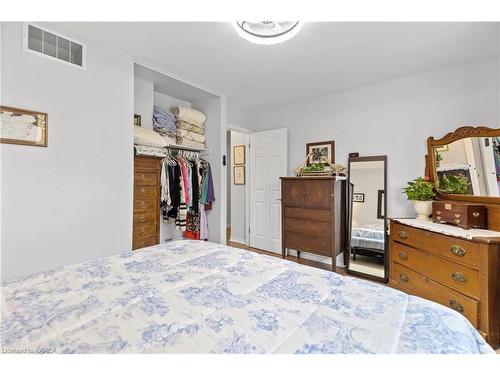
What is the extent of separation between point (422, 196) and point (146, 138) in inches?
115

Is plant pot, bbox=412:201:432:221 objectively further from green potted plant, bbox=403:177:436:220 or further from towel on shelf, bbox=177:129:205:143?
towel on shelf, bbox=177:129:205:143

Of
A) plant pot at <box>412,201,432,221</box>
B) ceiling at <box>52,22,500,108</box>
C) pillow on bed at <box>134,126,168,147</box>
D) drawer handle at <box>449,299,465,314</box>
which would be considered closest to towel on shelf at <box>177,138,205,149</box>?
pillow on bed at <box>134,126,168,147</box>

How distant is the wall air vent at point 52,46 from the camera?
182cm

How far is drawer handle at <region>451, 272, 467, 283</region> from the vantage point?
67.9 inches

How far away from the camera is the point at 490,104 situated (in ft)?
7.60

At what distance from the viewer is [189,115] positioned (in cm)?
333

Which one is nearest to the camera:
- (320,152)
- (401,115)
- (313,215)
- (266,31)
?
(266,31)

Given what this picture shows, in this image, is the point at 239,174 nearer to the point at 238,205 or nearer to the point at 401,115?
the point at 238,205

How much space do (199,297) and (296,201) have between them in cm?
235

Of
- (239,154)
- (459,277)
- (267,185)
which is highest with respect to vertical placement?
(239,154)

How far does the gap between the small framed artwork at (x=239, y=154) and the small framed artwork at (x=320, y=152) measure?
154cm

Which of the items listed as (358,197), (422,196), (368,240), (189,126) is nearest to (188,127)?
(189,126)
